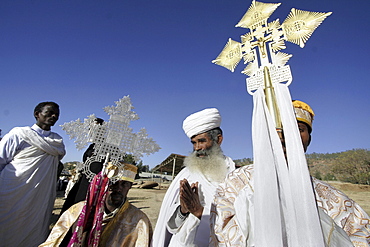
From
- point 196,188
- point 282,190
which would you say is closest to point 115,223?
point 196,188

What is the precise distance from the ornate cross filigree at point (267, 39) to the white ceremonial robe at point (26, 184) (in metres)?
3.43

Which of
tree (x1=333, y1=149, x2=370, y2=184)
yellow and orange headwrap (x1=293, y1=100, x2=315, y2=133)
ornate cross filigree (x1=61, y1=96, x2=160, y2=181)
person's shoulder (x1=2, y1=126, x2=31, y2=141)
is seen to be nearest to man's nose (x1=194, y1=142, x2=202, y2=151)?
ornate cross filigree (x1=61, y1=96, x2=160, y2=181)

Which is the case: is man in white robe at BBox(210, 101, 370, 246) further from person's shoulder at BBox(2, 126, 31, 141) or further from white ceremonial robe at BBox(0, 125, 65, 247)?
person's shoulder at BBox(2, 126, 31, 141)

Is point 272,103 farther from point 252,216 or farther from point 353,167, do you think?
point 353,167

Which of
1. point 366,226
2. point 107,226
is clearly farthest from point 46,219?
point 366,226

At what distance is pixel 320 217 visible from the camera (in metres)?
1.11

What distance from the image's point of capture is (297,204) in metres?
1.10

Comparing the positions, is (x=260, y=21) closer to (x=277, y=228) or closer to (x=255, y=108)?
(x=255, y=108)

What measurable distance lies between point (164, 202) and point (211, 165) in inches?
30.2

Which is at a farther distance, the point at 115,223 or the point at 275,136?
the point at 115,223

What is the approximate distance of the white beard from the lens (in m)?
2.50

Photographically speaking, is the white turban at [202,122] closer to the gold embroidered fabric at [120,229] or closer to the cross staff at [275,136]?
the cross staff at [275,136]

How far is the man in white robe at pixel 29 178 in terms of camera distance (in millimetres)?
3094

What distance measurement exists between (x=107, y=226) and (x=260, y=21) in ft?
8.54
